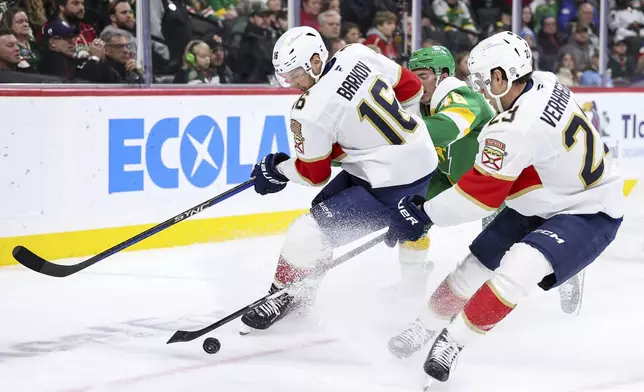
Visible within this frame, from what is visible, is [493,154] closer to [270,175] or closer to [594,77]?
[270,175]

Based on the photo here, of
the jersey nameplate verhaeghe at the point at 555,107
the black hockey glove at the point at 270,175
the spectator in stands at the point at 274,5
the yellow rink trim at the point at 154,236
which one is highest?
the jersey nameplate verhaeghe at the point at 555,107

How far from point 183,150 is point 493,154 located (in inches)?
124

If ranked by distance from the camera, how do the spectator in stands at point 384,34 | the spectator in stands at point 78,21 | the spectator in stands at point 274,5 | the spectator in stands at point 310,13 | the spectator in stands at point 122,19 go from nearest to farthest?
the spectator in stands at point 78,21, the spectator in stands at point 122,19, the spectator in stands at point 274,5, the spectator in stands at point 310,13, the spectator in stands at point 384,34

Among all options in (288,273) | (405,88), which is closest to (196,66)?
(405,88)

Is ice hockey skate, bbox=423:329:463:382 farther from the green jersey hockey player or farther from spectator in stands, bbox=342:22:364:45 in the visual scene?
spectator in stands, bbox=342:22:364:45

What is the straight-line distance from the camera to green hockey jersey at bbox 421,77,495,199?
14.3 feet

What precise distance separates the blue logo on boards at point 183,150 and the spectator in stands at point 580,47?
3279mm

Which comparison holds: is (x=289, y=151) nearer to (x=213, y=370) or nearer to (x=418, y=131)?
(x=418, y=131)

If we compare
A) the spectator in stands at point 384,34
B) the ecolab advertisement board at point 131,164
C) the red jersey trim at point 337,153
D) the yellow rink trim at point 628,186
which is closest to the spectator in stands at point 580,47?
the yellow rink trim at point 628,186

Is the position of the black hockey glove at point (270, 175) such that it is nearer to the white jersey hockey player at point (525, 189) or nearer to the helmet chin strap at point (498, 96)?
the white jersey hockey player at point (525, 189)

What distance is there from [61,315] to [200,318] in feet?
1.77

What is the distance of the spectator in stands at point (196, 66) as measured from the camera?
6.38 meters

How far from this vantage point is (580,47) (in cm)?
895

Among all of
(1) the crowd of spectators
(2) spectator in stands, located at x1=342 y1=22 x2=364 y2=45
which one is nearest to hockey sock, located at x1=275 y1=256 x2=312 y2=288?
(1) the crowd of spectators
